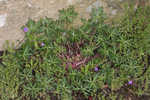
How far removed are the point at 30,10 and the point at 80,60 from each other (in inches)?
30.1

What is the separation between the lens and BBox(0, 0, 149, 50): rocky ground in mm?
2604

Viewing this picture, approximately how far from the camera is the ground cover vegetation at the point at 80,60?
243 cm

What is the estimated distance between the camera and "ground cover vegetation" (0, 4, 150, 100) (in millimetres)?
2428

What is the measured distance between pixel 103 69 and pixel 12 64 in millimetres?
922

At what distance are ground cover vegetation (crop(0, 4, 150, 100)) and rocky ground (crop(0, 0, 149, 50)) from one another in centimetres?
7

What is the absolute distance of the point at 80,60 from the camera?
2674 mm

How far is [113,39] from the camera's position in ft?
8.71

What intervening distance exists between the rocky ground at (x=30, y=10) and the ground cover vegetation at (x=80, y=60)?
0.24 feet

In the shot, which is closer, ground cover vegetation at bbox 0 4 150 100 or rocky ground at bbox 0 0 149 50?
ground cover vegetation at bbox 0 4 150 100

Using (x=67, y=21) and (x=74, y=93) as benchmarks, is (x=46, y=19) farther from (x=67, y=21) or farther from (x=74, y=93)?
(x=74, y=93)

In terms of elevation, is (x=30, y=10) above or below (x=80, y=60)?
above

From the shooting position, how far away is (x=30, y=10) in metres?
2.66

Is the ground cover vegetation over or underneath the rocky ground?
underneath

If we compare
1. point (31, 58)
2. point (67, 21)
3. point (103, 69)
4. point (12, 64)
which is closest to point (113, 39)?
point (103, 69)
